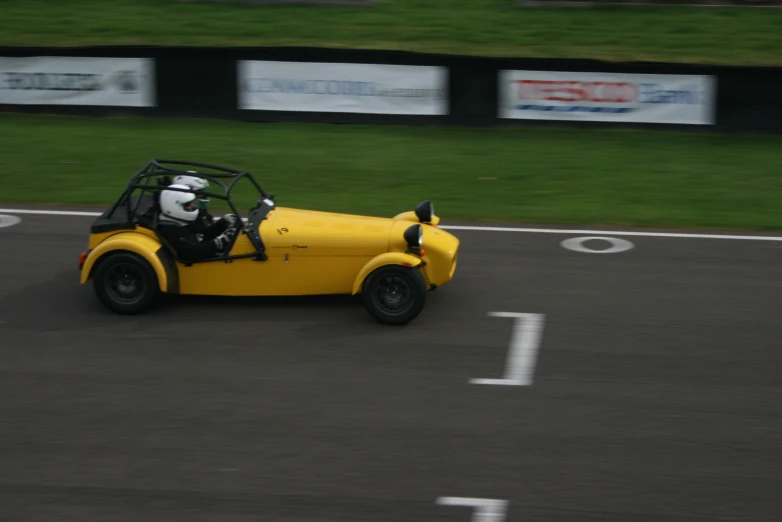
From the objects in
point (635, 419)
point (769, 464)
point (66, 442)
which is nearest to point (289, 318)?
point (66, 442)

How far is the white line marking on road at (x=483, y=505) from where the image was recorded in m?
6.34

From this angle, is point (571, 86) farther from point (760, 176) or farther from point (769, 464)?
point (769, 464)

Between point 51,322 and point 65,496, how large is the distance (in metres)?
3.25

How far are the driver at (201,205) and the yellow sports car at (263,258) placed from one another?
0.8 inches

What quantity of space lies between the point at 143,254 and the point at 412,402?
3.01 metres

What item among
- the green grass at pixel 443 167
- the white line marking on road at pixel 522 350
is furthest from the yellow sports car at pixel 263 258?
the green grass at pixel 443 167

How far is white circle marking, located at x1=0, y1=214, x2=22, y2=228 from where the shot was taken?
489 inches

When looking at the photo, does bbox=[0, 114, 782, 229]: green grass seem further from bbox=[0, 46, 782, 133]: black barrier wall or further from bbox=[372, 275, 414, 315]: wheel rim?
bbox=[372, 275, 414, 315]: wheel rim

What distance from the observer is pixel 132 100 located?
16.9 meters

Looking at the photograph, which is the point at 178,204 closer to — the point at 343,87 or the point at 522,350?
the point at 522,350

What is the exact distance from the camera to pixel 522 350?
884 centimetres

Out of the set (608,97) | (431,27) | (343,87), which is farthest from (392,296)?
(431,27)

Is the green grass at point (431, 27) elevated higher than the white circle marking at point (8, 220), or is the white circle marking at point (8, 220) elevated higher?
the green grass at point (431, 27)

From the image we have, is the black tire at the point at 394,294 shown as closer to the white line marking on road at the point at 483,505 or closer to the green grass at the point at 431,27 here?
the white line marking on road at the point at 483,505
